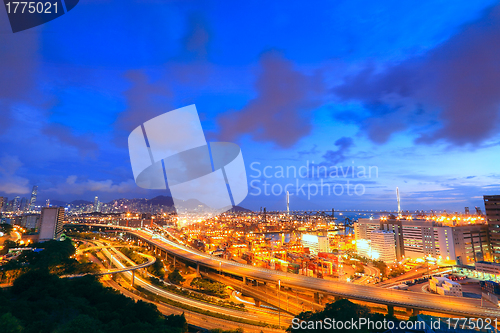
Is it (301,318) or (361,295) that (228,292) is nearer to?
(361,295)

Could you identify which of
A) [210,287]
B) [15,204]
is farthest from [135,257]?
[15,204]

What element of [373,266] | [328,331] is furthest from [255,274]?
[373,266]

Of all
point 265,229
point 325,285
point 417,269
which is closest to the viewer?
point 325,285

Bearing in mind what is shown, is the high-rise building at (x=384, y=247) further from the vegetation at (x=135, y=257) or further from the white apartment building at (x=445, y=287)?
the vegetation at (x=135, y=257)

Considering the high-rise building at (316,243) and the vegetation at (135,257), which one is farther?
the high-rise building at (316,243)

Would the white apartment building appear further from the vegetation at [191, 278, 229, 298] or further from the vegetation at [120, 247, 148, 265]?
the vegetation at [120, 247, 148, 265]

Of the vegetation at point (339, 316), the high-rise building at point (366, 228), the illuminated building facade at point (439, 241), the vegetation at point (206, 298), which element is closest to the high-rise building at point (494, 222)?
the illuminated building facade at point (439, 241)

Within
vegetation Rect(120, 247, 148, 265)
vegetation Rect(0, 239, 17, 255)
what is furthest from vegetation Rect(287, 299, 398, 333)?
vegetation Rect(0, 239, 17, 255)
